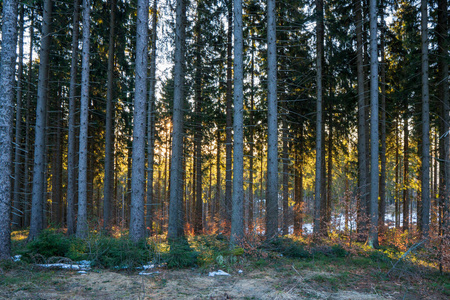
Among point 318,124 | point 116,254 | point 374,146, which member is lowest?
point 116,254

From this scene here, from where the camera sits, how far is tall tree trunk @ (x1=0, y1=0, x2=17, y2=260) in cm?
767

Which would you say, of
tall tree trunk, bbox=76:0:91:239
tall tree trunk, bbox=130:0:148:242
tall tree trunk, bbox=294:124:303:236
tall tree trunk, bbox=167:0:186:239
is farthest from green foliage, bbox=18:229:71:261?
tall tree trunk, bbox=294:124:303:236

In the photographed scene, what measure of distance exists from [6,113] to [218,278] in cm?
785

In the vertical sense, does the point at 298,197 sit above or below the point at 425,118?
below

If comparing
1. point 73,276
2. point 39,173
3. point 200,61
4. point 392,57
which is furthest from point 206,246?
point 392,57

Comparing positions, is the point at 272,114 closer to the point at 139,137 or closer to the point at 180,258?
the point at 139,137

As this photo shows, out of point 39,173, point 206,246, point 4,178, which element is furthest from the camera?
point 39,173

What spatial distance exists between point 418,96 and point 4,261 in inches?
785

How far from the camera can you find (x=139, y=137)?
373 inches

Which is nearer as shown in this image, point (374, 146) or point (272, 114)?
point (272, 114)

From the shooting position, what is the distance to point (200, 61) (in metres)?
16.1

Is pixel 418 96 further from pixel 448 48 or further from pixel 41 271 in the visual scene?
pixel 41 271

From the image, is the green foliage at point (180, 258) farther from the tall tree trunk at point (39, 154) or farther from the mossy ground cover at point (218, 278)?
the tall tree trunk at point (39, 154)

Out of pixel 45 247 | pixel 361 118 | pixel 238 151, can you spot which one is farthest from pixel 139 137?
pixel 361 118
